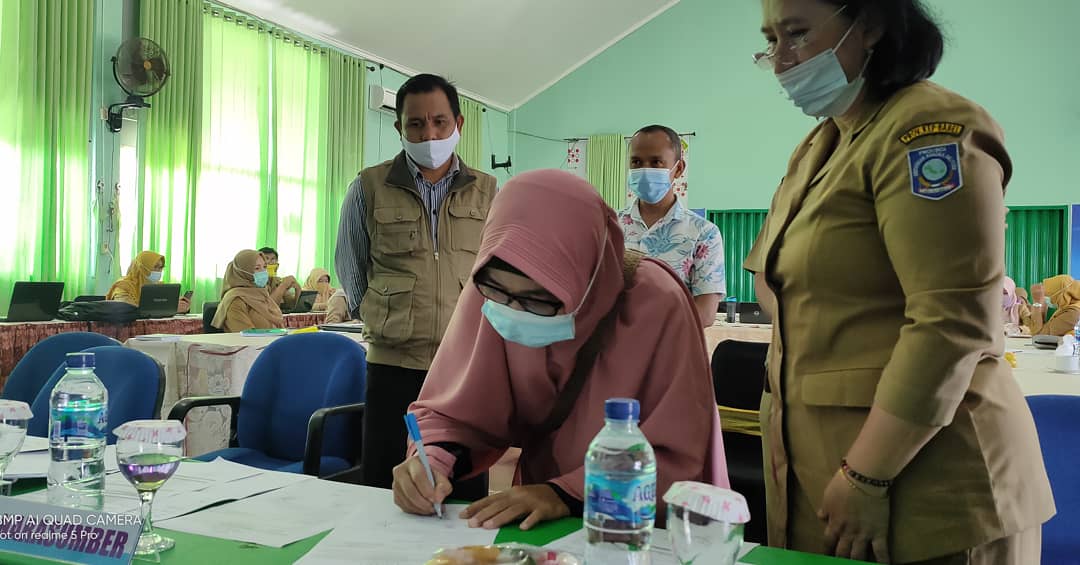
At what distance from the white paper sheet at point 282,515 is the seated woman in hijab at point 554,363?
0.10m

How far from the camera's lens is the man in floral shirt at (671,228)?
8.64 ft

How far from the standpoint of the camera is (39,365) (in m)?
2.43

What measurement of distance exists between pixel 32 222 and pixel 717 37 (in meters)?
8.33

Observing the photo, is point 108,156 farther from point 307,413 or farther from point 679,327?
point 679,327

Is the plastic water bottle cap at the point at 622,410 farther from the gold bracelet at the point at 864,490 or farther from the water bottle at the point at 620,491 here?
the gold bracelet at the point at 864,490

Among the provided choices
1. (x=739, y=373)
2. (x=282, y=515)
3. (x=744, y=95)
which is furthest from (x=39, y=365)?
(x=744, y=95)

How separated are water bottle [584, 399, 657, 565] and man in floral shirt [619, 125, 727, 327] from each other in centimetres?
176

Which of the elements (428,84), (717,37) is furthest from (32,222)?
(717,37)

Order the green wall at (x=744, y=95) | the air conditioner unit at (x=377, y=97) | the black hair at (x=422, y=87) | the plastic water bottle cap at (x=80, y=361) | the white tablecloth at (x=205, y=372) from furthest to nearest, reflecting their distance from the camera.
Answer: the green wall at (x=744, y=95), the air conditioner unit at (x=377, y=97), the white tablecloth at (x=205, y=372), the black hair at (x=422, y=87), the plastic water bottle cap at (x=80, y=361)

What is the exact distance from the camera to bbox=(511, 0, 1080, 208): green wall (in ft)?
29.2

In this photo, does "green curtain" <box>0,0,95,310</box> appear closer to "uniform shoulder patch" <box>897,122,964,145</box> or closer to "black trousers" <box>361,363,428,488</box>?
"black trousers" <box>361,363,428,488</box>

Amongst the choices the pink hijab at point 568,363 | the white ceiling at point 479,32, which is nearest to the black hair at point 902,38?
the pink hijab at point 568,363

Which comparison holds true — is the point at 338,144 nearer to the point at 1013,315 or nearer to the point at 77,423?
the point at 1013,315

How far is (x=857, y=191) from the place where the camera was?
3.44 feet
